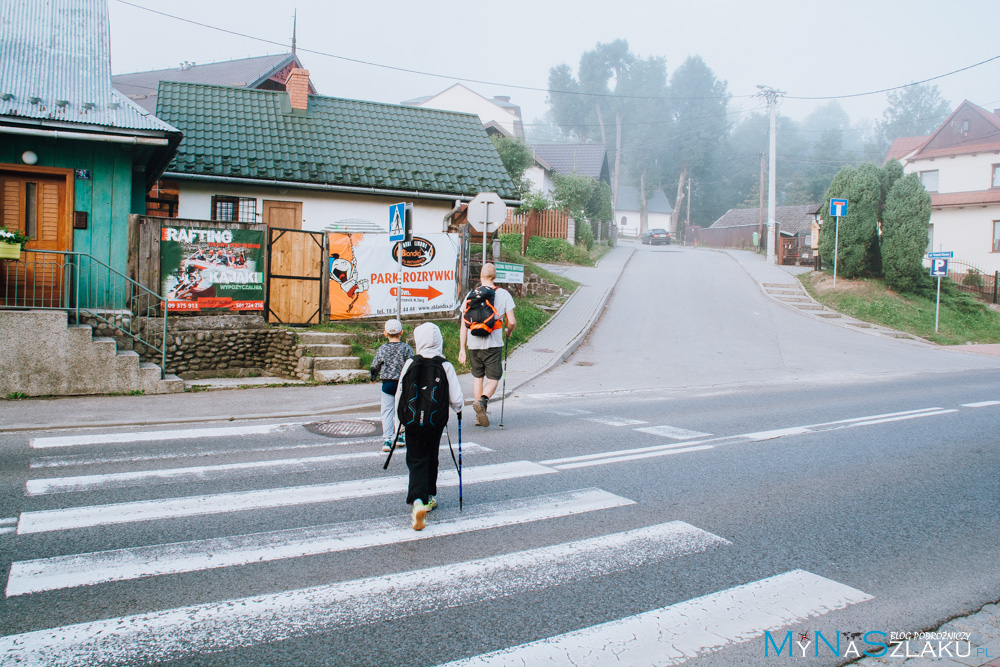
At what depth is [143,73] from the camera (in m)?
39.7

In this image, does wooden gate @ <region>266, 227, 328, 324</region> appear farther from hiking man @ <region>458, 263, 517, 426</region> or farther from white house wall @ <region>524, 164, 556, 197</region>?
white house wall @ <region>524, 164, 556, 197</region>

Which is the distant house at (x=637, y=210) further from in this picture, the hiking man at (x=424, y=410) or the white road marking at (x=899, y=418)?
the hiking man at (x=424, y=410)

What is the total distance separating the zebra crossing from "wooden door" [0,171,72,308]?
5.50m

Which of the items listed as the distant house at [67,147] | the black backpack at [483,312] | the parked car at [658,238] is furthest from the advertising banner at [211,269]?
the parked car at [658,238]

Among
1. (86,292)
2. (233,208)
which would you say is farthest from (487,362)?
(233,208)

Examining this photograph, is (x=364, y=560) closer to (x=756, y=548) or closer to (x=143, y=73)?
(x=756, y=548)

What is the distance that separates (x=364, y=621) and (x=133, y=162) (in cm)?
1210

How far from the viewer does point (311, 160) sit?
18.8 m

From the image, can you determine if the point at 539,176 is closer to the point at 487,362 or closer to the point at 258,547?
the point at 487,362

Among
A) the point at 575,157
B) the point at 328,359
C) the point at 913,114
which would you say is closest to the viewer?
the point at 328,359

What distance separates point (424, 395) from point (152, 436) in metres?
4.39

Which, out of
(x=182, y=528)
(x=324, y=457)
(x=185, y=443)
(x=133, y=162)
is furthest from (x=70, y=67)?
(x=182, y=528)

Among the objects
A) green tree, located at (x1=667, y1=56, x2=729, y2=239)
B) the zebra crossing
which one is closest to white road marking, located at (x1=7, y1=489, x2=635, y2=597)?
the zebra crossing

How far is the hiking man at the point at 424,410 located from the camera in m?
5.34
